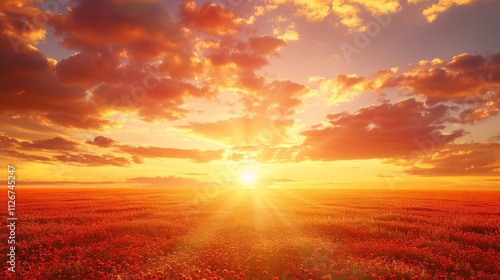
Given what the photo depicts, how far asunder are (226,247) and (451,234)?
10799 mm

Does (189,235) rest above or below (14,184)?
below

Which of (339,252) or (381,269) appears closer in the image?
(381,269)

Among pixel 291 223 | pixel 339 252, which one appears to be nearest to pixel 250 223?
pixel 291 223

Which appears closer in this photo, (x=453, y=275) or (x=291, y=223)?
(x=453, y=275)

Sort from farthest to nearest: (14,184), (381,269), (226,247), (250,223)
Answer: (250,223)
(226,247)
(14,184)
(381,269)

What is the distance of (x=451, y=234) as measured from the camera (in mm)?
14367

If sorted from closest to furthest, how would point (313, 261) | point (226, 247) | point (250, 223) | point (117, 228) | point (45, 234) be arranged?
point (313, 261), point (226, 247), point (45, 234), point (117, 228), point (250, 223)

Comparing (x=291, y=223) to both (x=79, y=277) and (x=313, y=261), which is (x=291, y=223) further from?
(x=79, y=277)

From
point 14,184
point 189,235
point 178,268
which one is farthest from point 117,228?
point 178,268

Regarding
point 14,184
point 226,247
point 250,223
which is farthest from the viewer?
point 250,223

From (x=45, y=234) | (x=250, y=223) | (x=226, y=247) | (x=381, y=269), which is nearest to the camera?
(x=381, y=269)

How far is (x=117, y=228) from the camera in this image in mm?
15430

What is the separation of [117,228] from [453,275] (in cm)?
1432

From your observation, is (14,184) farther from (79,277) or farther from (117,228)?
(117,228)
